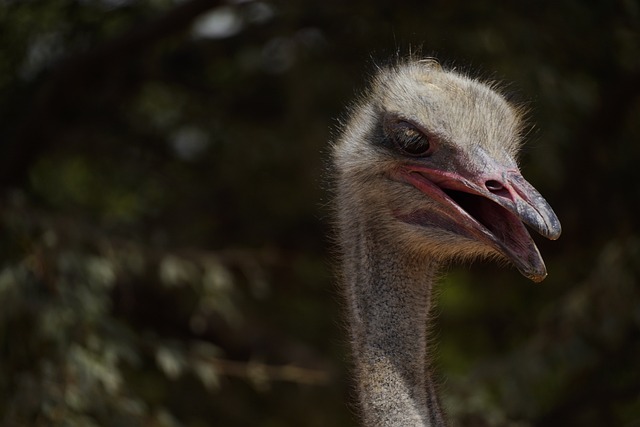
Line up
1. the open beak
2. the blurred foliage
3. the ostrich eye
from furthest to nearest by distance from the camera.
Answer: the blurred foliage → the ostrich eye → the open beak

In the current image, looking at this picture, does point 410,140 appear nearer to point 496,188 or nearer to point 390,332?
point 496,188

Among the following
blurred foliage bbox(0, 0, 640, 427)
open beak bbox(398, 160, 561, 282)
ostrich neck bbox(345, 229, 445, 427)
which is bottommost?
blurred foliage bbox(0, 0, 640, 427)

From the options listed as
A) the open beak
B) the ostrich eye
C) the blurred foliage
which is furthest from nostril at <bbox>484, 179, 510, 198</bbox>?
the blurred foliage

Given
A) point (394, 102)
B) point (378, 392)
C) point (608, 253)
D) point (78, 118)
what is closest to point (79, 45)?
point (78, 118)

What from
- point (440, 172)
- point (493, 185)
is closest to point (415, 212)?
point (440, 172)

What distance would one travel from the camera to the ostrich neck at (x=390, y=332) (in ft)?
8.48

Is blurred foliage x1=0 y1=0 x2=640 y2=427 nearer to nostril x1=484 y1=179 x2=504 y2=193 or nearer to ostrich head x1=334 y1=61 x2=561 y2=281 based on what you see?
ostrich head x1=334 y1=61 x2=561 y2=281

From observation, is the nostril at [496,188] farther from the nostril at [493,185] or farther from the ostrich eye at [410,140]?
the ostrich eye at [410,140]

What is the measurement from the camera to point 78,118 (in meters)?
5.45

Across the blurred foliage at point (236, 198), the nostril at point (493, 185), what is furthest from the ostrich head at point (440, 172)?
the blurred foliage at point (236, 198)

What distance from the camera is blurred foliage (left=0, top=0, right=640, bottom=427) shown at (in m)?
4.38

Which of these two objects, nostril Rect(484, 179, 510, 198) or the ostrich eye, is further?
the ostrich eye

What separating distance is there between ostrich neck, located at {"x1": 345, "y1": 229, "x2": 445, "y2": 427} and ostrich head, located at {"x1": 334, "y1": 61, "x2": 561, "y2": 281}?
5 cm

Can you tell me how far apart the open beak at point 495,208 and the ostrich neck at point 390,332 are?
138 millimetres
